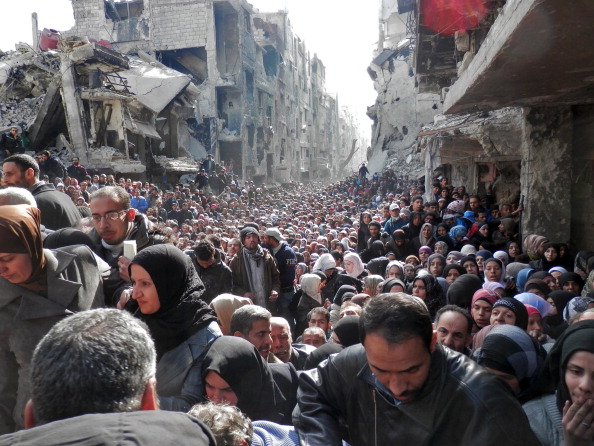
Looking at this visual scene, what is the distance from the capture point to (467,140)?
11.9m

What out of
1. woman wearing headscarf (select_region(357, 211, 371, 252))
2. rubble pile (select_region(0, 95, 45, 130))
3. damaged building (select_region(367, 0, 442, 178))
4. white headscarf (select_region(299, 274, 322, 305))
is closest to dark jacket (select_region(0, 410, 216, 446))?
white headscarf (select_region(299, 274, 322, 305))

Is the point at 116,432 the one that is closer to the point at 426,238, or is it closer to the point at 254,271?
the point at 254,271

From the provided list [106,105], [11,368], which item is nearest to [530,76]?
[11,368]

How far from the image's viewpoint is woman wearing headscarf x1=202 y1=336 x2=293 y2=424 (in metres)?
2.17

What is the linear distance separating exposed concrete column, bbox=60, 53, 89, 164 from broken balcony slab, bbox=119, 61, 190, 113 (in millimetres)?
5754

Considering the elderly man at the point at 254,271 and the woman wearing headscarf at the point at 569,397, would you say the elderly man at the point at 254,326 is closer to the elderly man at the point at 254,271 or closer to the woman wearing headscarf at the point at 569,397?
the woman wearing headscarf at the point at 569,397

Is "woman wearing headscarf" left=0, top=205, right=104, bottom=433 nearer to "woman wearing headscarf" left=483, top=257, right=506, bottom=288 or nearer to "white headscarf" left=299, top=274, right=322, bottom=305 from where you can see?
"white headscarf" left=299, top=274, right=322, bottom=305

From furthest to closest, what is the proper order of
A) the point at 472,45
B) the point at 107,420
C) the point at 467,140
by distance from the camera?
1. the point at 467,140
2. the point at 472,45
3. the point at 107,420

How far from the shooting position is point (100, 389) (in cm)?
109

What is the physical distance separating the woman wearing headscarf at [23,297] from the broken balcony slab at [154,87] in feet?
77.4

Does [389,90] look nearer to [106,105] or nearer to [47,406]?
[106,105]

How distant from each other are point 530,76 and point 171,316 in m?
4.26

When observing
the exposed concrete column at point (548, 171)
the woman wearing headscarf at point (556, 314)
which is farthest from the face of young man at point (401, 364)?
the exposed concrete column at point (548, 171)

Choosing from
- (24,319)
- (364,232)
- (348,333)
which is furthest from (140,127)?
(24,319)
